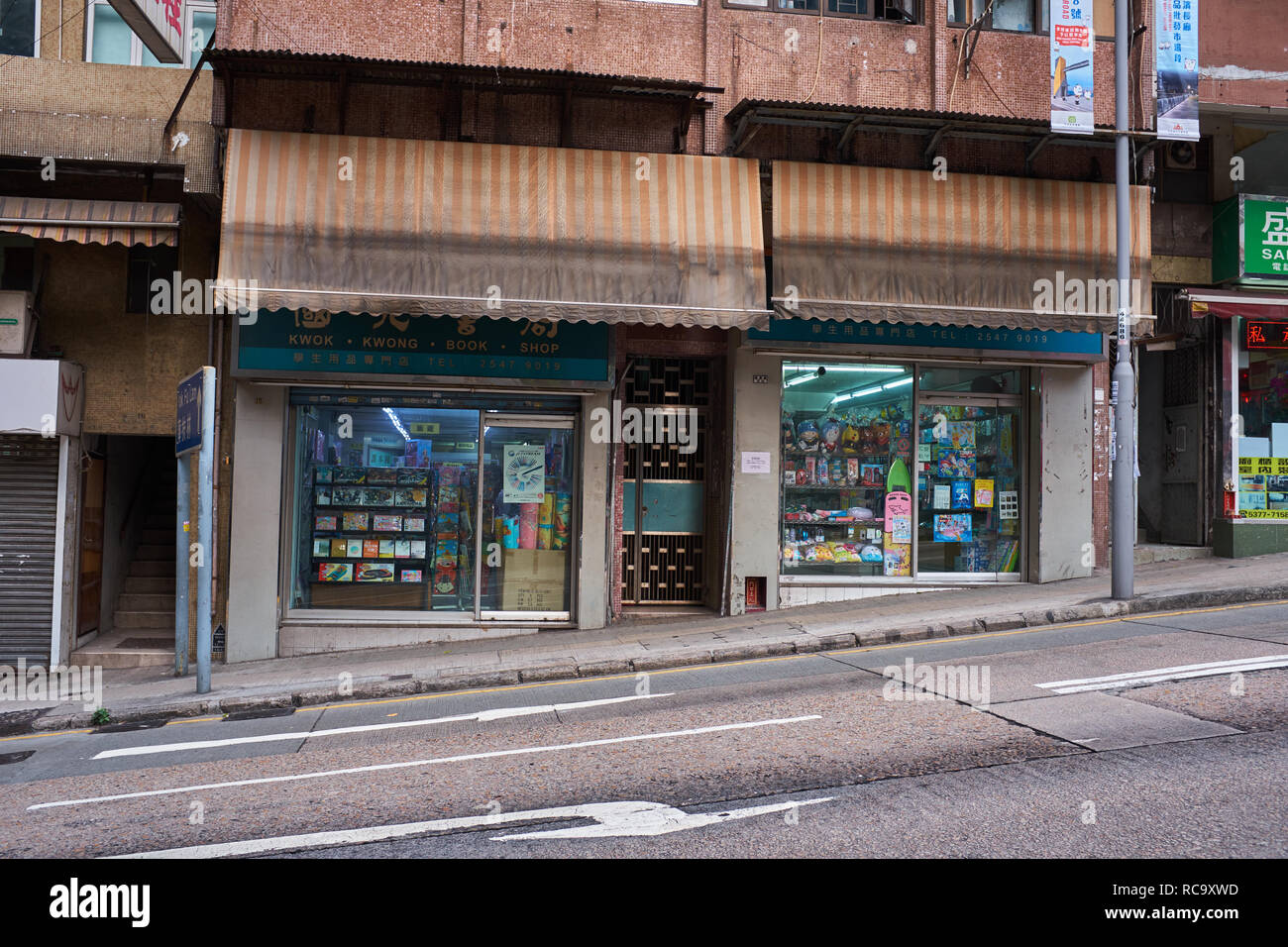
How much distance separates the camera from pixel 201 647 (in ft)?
32.7

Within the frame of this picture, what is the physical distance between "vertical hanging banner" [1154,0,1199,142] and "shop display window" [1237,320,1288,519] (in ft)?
13.8

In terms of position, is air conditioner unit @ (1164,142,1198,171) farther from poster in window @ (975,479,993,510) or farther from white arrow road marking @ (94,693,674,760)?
white arrow road marking @ (94,693,674,760)

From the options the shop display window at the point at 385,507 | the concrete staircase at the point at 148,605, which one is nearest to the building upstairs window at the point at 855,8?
the shop display window at the point at 385,507

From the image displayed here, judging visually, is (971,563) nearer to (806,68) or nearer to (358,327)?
(806,68)

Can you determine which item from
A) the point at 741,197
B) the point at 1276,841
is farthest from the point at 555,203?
the point at 1276,841

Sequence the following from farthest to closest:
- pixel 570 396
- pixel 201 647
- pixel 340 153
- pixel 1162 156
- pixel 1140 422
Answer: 1. pixel 1140 422
2. pixel 1162 156
3. pixel 570 396
4. pixel 340 153
5. pixel 201 647

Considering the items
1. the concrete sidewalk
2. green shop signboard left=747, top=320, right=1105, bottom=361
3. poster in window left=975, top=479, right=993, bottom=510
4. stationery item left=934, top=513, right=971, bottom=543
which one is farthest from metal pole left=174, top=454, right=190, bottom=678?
poster in window left=975, top=479, right=993, bottom=510

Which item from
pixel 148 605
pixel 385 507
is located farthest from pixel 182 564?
pixel 148 605

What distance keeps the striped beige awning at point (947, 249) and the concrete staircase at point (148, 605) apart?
944cm

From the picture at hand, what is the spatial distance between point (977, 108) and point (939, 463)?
16.7ft

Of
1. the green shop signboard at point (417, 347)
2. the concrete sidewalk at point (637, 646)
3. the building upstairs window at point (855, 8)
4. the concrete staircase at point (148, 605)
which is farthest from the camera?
the building upstairs window at point (855, 8)

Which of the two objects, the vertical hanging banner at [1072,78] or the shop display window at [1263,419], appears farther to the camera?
the shop display window at [1263,419]

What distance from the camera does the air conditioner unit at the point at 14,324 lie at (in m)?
11.9

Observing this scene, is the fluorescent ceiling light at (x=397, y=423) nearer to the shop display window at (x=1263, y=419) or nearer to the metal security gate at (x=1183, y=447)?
the metal security gate at (x=1183, y=447)
